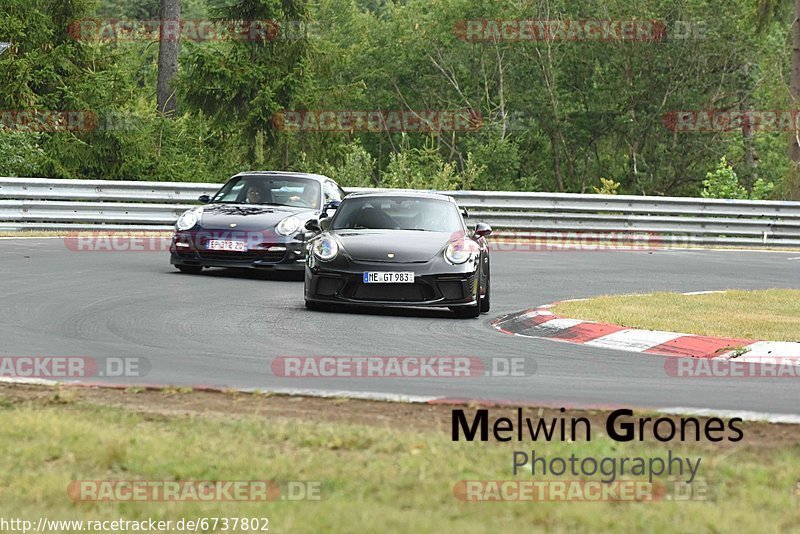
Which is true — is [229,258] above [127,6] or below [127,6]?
below

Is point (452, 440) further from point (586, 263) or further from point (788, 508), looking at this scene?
point (586, 263)

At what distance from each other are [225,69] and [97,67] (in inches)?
142

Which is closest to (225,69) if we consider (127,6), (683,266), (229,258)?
(683,266)

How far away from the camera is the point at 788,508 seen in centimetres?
562

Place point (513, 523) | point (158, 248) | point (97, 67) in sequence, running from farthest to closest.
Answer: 1. point (97, 67)
2. point (158, 248)
3. point (513, 523)

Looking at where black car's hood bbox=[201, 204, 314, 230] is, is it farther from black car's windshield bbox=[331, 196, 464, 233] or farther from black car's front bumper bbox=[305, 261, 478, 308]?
black car's front bumper bbox=[305, 261, 478, 308]

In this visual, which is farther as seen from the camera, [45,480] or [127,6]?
[127,6]

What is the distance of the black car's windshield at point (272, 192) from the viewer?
61.0 feet

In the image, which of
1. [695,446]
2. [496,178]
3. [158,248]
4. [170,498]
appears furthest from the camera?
[496,178]

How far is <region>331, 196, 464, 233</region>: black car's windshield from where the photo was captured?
15.0 meters

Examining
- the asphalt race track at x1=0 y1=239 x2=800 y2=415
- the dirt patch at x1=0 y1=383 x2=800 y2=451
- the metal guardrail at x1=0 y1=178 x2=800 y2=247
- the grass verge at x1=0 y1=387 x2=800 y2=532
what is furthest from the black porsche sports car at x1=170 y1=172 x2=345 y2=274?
the grass verge at x1=0 y1=387 x2=800 y2=532

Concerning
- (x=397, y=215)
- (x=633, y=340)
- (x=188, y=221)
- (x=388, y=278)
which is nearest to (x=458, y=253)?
(x=388, y=278)

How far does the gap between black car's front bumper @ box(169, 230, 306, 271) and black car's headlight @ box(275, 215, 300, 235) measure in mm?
84

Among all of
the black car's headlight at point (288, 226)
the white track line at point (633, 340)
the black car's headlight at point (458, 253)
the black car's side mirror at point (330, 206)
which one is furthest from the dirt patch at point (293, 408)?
the black car's side mirror at point (330, 206)
